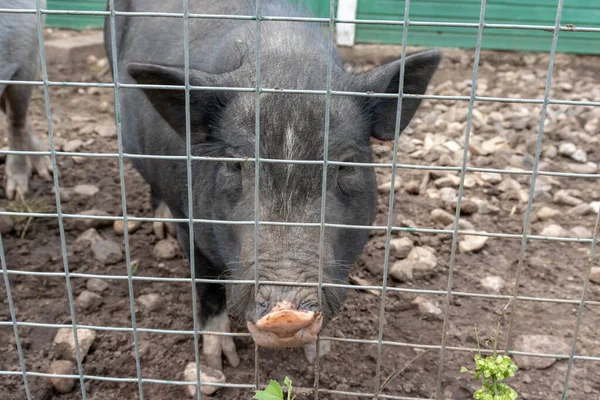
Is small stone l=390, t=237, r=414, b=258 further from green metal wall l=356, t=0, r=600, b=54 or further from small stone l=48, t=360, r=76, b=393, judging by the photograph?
green metal wall l=356, t=0, r=600, b=54

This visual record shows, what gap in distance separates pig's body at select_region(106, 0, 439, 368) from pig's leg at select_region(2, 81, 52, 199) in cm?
134

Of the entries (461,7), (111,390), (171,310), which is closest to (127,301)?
(171,310)

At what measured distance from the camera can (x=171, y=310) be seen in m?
3.52

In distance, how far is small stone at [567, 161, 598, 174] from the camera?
201 inches

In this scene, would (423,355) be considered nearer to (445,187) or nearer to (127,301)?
(127,301)

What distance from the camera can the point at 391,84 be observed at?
9.10 ft

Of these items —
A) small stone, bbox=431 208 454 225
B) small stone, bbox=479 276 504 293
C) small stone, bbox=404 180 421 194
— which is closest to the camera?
small stone, bbox=479 276 504 293

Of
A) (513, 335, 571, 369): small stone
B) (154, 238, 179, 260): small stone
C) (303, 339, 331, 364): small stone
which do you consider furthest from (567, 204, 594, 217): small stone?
(154, 238, 179, 260): small stone

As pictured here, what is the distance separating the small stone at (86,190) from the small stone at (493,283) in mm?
2646

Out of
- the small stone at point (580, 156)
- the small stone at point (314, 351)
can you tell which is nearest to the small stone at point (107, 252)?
the small stone at point (314, 351)

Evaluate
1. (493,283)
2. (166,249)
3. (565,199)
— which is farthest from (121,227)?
(565,199)

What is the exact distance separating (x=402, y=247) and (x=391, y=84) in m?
1.47

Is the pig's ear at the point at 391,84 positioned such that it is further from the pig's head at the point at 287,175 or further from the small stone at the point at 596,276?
the small stone at the point at 596,276

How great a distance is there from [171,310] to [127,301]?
0.24 meters
